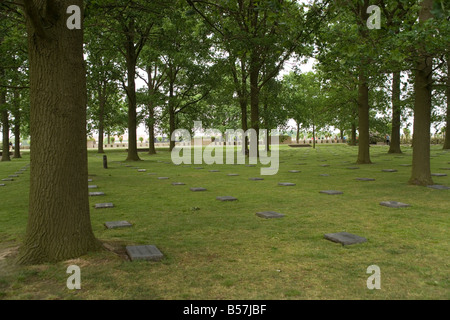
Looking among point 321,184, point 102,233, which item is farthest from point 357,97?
point 102,233

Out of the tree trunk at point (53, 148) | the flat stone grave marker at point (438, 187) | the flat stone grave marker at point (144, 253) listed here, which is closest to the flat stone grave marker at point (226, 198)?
the flat stone grave marker at point (144, 253)

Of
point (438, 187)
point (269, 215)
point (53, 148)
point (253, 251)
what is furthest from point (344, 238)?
point (438, 187)

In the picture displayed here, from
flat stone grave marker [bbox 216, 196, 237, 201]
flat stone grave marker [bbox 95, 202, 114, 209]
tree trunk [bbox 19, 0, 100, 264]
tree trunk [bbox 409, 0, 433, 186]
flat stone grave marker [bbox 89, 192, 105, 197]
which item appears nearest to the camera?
tree trunk [bbox 19, 0, 100, 264]

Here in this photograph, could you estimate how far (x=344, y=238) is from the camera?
487 centimetres

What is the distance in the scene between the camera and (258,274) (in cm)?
370

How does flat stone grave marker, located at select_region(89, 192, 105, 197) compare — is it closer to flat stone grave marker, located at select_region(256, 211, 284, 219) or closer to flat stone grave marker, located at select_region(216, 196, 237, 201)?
flat stone grave marker, located at select_region(216, 196, 237, 201)

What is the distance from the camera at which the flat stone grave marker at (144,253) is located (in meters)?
4.12

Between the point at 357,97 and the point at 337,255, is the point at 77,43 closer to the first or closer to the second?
the point at 337,255

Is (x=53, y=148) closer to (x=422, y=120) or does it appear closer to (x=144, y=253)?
(x=144, y=253)

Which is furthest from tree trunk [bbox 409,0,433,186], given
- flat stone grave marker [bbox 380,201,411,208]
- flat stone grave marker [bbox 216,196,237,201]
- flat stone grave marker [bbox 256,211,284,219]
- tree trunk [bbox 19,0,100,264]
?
tree trunk [bbox 19,0,100,264]

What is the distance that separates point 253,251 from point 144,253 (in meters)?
1.33

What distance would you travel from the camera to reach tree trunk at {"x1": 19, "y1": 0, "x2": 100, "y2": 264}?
4047mm

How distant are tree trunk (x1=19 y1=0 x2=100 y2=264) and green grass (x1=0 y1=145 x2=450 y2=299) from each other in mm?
265
